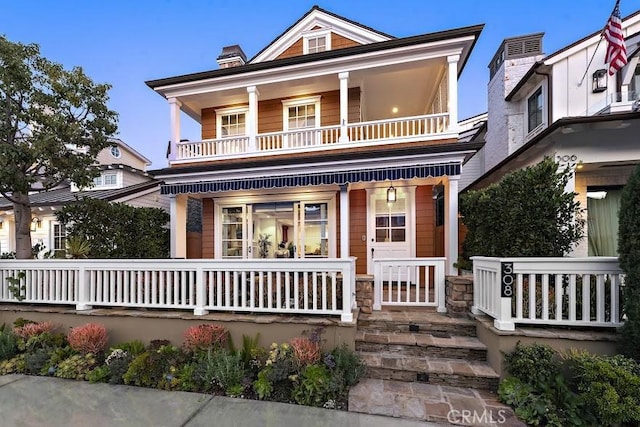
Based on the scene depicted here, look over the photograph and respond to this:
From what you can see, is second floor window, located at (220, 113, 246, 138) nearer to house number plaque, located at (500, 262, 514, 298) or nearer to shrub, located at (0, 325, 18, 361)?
shrub, located at (0, 325, 18, 361)

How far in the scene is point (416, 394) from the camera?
3.22 meters

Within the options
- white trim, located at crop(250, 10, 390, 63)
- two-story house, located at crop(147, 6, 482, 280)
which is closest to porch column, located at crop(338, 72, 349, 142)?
two-story house, located at crop(147, 6, 482, 280)

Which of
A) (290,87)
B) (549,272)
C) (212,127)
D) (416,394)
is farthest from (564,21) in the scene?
(416,394)

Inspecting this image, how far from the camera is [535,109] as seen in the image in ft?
29.0

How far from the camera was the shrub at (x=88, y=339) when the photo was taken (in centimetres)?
397

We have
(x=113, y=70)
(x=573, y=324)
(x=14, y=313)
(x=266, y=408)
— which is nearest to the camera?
(x=266, y=408)

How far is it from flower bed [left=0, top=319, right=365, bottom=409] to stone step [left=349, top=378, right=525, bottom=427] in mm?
251

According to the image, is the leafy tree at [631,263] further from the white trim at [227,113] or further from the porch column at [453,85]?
the white trim at [227,113]

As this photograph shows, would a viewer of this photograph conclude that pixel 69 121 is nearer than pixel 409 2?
Yes

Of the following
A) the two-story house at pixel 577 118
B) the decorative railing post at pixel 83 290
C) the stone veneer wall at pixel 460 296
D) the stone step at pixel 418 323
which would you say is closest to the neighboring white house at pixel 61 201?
the decorative railing post at pixel 83 290

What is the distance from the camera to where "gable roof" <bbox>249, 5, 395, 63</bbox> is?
8.37 m

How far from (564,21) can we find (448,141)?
11.0 meters

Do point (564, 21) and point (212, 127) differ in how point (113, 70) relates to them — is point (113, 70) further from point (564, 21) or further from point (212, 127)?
point (564, 21)

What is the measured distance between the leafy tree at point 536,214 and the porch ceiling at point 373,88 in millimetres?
3943
